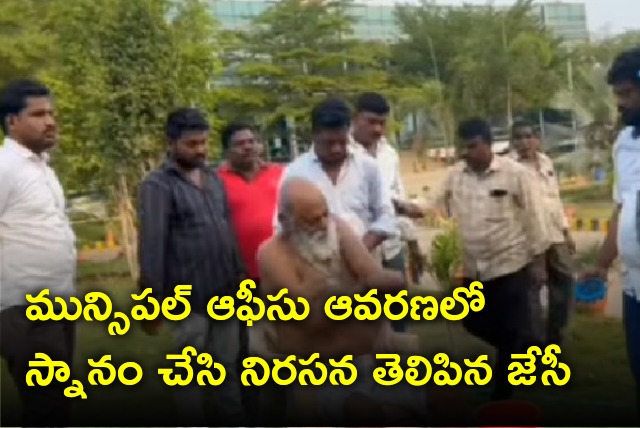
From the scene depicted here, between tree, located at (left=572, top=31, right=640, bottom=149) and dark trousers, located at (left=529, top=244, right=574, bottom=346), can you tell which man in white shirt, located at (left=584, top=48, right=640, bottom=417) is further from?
tree, located at (left=572, top=31, right=640, bottom=149)

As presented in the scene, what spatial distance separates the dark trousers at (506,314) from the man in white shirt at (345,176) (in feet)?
1.86

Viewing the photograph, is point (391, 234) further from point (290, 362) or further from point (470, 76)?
point (470, 76)

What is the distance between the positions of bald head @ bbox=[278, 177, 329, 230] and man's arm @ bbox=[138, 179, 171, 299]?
61cm

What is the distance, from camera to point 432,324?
17.1 feet

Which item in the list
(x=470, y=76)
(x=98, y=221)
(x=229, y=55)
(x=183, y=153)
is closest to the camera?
(x=183, y=153)

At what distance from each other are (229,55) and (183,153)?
2883mm

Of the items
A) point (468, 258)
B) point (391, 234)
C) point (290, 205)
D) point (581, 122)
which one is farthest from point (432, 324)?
point (290, 205)

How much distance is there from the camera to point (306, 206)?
3238 millimetres

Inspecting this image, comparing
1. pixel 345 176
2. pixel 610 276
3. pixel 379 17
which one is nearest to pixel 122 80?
pixel 379 17

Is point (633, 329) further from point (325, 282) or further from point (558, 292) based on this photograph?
point (558, 292)

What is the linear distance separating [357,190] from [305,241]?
924 mm

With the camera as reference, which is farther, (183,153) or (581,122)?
(581,122)

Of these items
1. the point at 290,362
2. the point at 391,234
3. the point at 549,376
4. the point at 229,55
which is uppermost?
the point at 229,55

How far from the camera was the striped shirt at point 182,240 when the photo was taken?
12.0 ft
